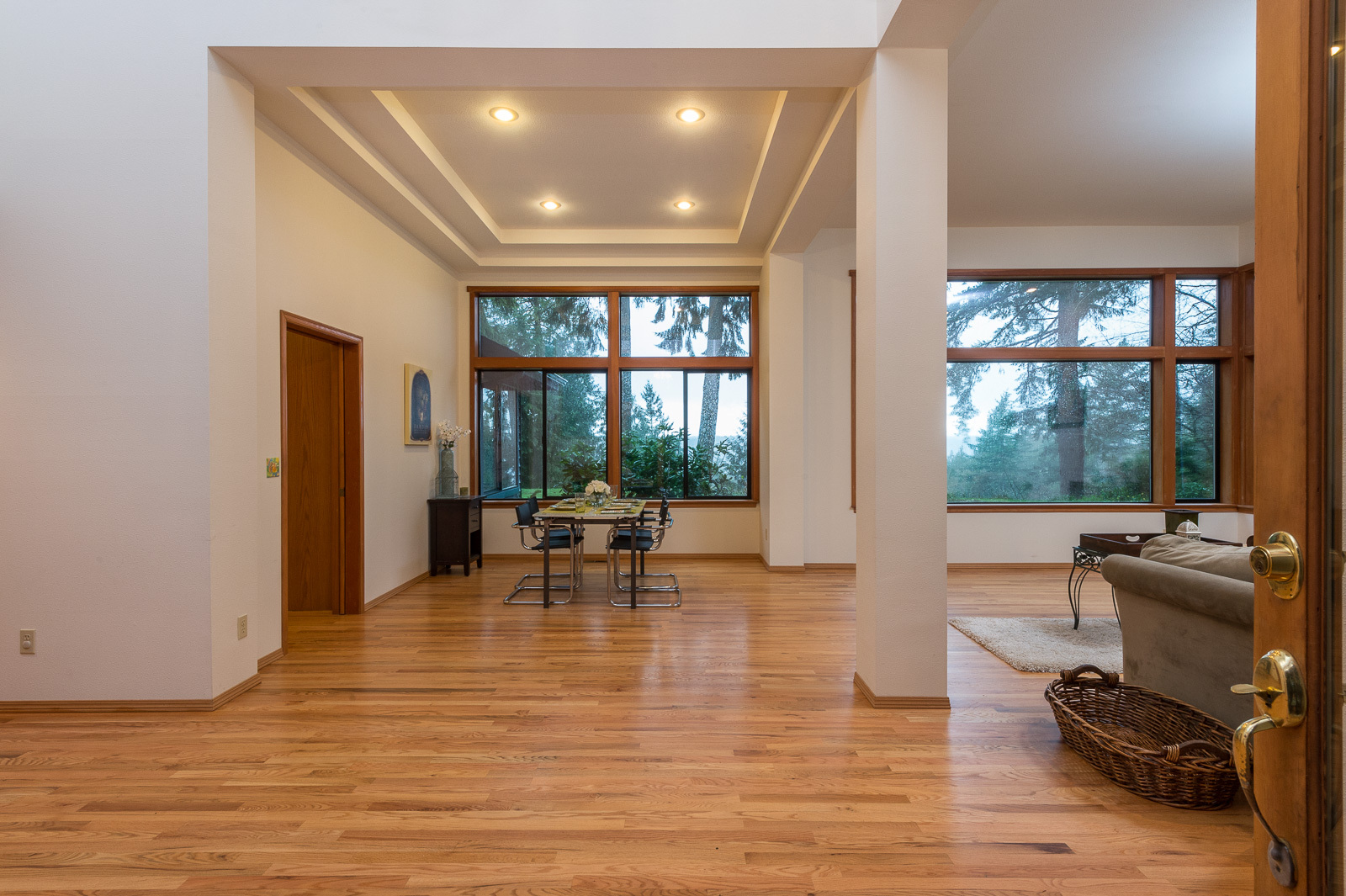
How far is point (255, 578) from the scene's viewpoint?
359cm

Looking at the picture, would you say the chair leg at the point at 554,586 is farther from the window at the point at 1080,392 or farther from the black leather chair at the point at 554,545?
the window at the point at 1080,392

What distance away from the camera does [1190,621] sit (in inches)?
106

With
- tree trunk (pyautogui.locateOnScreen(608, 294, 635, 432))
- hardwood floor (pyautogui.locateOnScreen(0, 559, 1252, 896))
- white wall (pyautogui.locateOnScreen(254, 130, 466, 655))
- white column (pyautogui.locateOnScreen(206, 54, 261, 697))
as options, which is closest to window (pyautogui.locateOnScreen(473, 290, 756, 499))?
tree trunk (pyautogui.locateOnScreen(608, 294, 635, 432))

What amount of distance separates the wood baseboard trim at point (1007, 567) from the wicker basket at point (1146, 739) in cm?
407

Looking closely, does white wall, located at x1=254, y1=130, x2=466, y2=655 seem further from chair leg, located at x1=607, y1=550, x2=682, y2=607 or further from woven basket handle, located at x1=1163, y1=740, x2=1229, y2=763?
woven basket handle, located at x1=1163, y1=740, x2=1229, y2=763

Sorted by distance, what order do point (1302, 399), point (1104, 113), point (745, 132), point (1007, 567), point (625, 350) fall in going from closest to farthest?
1. point (1302, 399)
2. point (1104, 113)
3. point (745, 132)
4. point (1007, 567)
5. point (625, 350)

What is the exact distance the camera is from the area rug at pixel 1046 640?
3.90 metres

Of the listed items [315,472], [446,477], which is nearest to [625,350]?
[446,477]

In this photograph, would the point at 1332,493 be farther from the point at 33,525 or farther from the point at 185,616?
the point at 33,525

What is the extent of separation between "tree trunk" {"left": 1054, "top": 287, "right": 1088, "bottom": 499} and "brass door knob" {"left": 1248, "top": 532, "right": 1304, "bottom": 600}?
705 centimetres

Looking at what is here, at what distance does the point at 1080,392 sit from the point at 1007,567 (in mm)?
2022

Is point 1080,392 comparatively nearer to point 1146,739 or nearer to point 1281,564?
point 1146,739

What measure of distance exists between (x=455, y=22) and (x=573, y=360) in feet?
14.9

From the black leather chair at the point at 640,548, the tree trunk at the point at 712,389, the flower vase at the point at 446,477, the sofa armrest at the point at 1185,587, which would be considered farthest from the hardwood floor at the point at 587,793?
the tree trunk at the point at 712,389
